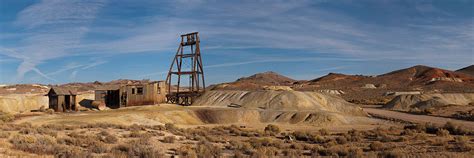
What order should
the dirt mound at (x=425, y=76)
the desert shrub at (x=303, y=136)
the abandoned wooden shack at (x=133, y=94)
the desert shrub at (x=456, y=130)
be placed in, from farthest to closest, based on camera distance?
1. the dirt mound at (x=425, y=76)
2. the abandoned wooden shack at (x=133, y=94)
3. the desert shrub at (x=456, y=130)
4. the desert shrub at (x=303, y=136)

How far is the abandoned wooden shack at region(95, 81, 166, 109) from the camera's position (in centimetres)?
4331

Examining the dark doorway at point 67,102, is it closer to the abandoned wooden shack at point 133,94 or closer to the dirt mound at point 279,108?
the abandoned wooden shack at point 133,94

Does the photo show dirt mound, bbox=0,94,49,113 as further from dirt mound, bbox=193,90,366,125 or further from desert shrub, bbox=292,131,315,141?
desert shrub, bbox=292,131,315,141

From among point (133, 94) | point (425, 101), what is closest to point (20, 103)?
point (133, 94)

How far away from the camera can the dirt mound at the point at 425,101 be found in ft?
185

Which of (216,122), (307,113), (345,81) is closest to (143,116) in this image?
(216,122)

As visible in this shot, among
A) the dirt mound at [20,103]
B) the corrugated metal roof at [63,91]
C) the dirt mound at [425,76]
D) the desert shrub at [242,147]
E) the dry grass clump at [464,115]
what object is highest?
the dirt mound at [425,76]

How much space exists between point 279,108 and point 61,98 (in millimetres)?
22694

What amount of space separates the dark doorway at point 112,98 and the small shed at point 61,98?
13.6ft

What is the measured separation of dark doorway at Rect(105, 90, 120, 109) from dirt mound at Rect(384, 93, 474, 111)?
3966 cm

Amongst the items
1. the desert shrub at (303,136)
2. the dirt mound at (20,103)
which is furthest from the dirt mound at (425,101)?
the dirt mound at (20,103)

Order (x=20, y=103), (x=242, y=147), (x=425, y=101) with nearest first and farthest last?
(x=242, y=147) → (x=20, y=103) → (x=425, y=101)

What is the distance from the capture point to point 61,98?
40.6 metres

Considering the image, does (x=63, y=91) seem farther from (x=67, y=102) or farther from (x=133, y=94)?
(x=133, y=94)
